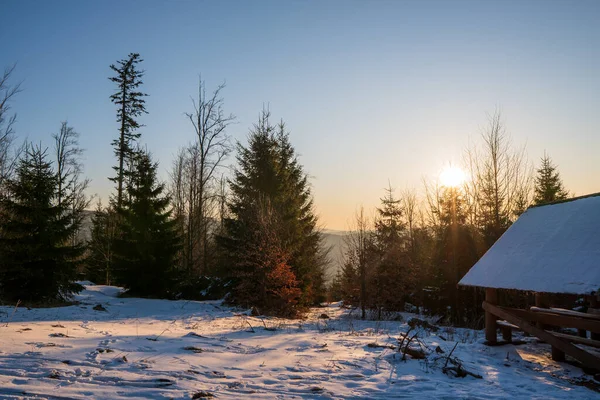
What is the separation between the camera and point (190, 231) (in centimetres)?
2855

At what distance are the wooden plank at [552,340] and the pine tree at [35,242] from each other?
17293 millimetres

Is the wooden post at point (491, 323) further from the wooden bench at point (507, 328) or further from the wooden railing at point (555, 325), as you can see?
the wooden bench at point (507, 328)

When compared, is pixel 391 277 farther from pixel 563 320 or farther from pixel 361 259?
pixel 563 320

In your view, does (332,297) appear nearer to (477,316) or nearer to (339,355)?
(477,316)

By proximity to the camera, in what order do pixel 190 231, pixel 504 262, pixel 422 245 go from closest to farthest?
pixel 504 262, pixel 190 231, pixel 422 245

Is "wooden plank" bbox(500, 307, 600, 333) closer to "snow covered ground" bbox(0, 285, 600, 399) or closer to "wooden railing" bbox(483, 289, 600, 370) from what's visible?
"wooden railing" bbox(483, 289, 600, 370)

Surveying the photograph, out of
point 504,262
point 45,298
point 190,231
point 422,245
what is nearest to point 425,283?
point 422,245

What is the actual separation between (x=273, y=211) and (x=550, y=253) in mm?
13676

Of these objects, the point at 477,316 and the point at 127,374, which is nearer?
the point at 127,374

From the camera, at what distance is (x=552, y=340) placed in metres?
10.1

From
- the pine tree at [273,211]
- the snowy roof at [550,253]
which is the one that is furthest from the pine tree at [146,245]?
the snowy roof at [550,253]

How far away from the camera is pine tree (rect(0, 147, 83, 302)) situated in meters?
17.7

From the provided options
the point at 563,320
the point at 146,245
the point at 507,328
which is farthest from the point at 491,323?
the point at 146,245

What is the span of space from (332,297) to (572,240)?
3045 centimetres
